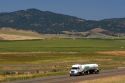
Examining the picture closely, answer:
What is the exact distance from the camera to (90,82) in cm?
6906

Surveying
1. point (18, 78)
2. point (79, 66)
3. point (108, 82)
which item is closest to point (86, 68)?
point (79, 66)

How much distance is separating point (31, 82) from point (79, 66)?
20.8 meters

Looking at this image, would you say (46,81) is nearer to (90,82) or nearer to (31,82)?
(31,82)

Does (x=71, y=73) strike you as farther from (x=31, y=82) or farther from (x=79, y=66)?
(x=31, y=82)

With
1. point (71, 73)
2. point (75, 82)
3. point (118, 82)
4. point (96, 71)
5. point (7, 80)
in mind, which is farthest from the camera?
point (96, 71)

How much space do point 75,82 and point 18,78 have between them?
46.5 ft

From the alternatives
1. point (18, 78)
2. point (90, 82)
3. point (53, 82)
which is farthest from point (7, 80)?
point (90, 82)

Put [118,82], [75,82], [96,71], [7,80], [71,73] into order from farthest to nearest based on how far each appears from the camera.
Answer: [96,71]
[71,73]
[7,80]
[75,82]
[118,82]

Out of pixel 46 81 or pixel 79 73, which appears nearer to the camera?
pixel 46 81

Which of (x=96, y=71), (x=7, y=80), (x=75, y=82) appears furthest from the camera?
(x=96, y=71)

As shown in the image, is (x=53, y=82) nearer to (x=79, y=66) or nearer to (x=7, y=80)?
(x=7, y=80)

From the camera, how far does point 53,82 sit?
72500 mm

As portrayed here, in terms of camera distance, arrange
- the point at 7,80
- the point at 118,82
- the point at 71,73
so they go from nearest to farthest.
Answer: the point at 118,82 < the point at 7,80 < the point at 71,73

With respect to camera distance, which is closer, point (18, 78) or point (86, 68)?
point (18, 78)
